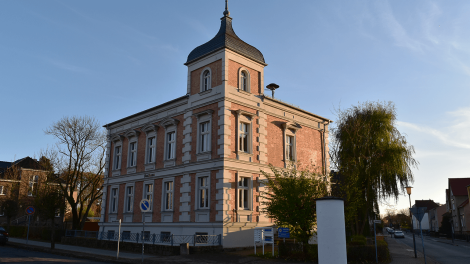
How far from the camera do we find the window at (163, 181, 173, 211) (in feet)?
80.9

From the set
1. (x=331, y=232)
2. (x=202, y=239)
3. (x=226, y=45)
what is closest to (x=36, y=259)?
(x=202, y=239)

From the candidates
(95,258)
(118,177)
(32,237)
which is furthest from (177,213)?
(32,237)

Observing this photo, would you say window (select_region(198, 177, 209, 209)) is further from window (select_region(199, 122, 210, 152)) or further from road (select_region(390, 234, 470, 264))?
road (select_region(390, 234, 470, 264))

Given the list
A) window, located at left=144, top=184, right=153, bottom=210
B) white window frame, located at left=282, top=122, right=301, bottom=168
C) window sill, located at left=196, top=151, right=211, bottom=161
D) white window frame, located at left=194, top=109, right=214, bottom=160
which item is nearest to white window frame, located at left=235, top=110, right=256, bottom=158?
white window frame, located at left=194, top=109, right=214, bottom=160

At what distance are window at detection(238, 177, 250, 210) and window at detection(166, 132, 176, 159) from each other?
5971 millimetres

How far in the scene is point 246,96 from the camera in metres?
23.8

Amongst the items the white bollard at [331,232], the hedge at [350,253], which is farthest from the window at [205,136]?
the white bollard at [331,232]

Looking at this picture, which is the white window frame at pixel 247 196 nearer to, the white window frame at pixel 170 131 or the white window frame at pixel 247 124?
the white window frame at pixel 247 124

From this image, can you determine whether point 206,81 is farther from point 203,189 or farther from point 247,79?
point 203,189

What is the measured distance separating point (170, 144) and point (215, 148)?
5.23 m

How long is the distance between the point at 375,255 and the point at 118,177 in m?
21.4

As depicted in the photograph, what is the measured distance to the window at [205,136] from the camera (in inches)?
912

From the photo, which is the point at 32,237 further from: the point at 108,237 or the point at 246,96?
the point at 246,96

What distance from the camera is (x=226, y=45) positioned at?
2306 centimetres
